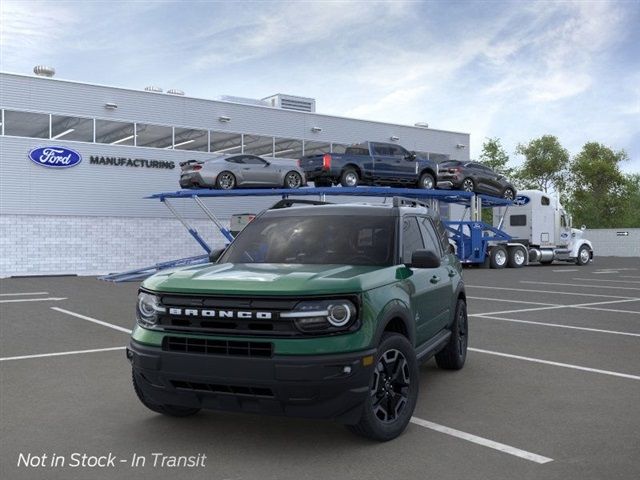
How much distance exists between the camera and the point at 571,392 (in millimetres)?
6254

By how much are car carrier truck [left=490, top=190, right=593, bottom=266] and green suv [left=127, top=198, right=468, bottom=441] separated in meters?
27.0

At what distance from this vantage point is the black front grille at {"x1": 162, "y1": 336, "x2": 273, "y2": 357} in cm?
438

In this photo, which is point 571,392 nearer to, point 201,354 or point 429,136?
point 201,354

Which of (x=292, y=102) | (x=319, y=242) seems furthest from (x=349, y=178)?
(x=319, y=242)

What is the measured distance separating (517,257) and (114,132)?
18.7 metres

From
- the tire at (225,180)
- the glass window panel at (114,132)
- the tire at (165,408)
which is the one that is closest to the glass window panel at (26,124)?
the glass window panel at (114,132)

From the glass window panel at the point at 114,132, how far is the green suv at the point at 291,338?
24.8 metres

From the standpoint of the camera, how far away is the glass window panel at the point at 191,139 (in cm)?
3041

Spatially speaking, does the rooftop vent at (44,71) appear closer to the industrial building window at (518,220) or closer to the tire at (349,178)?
the tire at (349,178)

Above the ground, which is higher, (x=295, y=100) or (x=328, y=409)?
(x=295, y=100)

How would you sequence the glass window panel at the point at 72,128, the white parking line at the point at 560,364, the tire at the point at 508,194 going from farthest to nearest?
the tire at the point at 508,194 < the glass window panel at the point at 72,128 < the white parking line at the point at 560,364

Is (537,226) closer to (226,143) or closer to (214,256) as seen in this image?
(226,143)

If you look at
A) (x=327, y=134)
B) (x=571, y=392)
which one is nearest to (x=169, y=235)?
(x=327, y=134)

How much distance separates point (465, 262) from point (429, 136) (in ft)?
40.8
